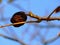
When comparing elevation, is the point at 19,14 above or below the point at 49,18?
above

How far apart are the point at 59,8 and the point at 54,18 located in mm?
80

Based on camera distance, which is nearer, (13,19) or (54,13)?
(54,13)

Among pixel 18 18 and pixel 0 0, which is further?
pixel 0 0

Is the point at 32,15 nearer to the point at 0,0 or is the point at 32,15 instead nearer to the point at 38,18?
the point at 38,18

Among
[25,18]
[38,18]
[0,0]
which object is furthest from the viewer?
[0,0]

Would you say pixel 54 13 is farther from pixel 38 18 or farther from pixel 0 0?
pixel 0 0

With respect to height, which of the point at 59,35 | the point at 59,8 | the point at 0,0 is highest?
the point at 0,0

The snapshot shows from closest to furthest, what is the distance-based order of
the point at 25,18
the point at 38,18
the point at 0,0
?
the point at 38,18, the point at 25,18, the point at 0,0

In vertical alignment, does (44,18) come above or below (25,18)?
below

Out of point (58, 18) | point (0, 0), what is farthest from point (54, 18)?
point (0, 0)

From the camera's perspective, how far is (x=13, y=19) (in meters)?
1.29

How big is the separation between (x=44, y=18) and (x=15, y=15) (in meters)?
0.34

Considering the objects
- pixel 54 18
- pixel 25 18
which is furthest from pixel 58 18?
pixel 25 18

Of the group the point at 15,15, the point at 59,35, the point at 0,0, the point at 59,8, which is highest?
the point at 0,0
